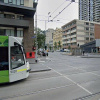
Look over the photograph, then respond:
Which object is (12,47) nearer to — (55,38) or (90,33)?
(90,33)

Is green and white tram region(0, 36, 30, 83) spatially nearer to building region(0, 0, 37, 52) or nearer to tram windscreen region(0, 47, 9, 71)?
tram windscreen region(0, 47, 9, 71)

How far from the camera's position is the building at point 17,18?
15.9 m

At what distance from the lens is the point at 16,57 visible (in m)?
5.46

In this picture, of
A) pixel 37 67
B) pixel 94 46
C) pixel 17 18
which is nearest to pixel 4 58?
pixel 37 67

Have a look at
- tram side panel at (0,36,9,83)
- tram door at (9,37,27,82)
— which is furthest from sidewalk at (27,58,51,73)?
tram side panel at (0,36,9,83)

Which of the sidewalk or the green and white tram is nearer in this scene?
the green and white tram

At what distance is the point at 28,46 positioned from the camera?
58.7 ft

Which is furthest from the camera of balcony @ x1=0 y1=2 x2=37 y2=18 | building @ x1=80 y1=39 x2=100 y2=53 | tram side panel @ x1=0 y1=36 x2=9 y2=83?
building @ x1=80 y1=39 x2=100 y2=53

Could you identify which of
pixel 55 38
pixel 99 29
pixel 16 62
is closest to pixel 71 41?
pixel 99 29

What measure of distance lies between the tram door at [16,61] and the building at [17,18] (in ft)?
40.0

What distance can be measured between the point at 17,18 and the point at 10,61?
14.9 metres

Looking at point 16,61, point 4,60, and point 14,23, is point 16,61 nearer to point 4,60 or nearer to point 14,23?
point 4,60

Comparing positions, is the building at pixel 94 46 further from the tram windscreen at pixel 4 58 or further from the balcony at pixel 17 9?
the tram windscreen at pixel 4 58

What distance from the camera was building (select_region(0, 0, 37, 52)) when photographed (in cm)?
1589
